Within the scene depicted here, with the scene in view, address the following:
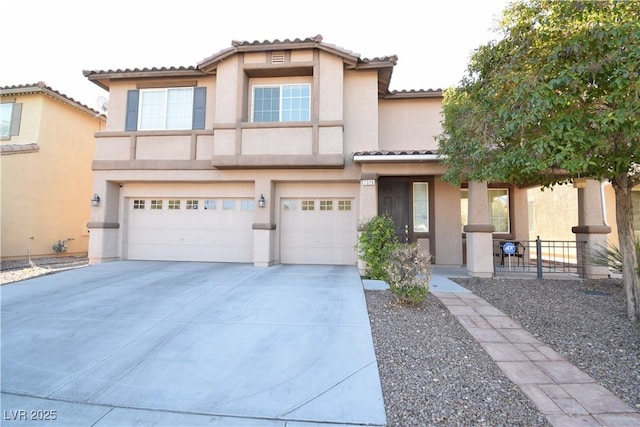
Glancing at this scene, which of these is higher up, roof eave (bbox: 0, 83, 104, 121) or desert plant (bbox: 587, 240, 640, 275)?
roof eave (bbox: 0, 83, 104, 121)

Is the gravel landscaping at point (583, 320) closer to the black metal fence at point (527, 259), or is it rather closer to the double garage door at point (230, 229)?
the black metal fence at point (527, 259)

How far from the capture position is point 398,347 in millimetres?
4059

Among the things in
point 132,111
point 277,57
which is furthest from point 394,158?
→ point 132,111

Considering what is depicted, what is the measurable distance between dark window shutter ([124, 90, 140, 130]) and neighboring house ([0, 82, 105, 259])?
4.46m

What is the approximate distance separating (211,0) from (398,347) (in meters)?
10.6

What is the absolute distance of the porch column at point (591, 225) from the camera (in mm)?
8336

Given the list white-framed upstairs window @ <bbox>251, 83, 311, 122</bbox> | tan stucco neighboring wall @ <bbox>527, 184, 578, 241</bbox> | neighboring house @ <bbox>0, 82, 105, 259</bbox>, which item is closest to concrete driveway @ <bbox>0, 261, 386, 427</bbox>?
white-framed upstairs window @ <bbox>251, 83, 311, 122</bbox>

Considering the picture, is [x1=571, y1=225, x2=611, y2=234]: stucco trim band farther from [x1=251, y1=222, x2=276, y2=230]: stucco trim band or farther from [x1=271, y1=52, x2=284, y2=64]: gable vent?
[x1=271, y1=52, x2=284, y2=64]: gable vent

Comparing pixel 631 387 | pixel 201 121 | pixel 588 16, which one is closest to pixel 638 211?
pixel 588 16

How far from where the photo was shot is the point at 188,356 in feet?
12.6

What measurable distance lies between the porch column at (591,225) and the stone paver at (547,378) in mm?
5179

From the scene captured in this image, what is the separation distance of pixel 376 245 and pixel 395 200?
3.11m

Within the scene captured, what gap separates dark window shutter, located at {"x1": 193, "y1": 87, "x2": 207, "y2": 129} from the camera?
9.89 meters

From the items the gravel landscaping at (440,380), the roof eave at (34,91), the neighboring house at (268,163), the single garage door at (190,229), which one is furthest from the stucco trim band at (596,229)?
the roof eave at (34,91)
